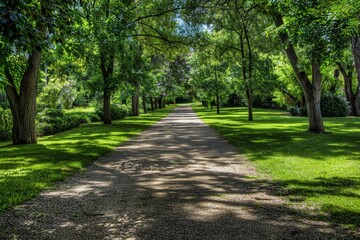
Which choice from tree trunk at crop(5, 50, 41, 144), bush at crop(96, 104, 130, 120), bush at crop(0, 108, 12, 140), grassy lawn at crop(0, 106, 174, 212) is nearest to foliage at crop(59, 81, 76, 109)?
Result: bush at crop(96, 104, 130, 120)

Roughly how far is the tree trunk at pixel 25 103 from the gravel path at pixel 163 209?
6.48 meters

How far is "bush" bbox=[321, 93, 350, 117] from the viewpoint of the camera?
2903 cm

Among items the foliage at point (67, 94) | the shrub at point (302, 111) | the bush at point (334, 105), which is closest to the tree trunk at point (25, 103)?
the foliage at point (67, 94)

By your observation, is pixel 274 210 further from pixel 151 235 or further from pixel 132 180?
pixel 132 180

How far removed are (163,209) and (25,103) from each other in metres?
10.2

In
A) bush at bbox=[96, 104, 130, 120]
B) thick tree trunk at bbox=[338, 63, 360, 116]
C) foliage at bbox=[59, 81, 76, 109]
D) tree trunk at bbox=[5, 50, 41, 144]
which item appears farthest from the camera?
foliage at bbox=[59, 81, 76, 109]

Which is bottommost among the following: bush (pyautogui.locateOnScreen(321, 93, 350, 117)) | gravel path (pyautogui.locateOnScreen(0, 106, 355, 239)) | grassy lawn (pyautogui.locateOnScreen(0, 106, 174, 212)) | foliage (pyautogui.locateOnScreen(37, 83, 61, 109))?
gravel path (pyautogui.locateOnScreen(0, 106, 355, 239))

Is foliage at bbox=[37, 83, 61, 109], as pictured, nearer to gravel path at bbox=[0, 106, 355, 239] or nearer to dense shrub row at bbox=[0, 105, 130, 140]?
dense shrub row at bbox=[0, 105, 130, 140]

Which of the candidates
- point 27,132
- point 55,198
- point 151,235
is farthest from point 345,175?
point 27,132

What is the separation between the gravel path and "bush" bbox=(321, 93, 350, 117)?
25.2 meters

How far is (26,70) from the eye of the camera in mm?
12508

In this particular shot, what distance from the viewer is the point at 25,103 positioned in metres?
12.5

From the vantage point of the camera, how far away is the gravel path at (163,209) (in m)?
3.84

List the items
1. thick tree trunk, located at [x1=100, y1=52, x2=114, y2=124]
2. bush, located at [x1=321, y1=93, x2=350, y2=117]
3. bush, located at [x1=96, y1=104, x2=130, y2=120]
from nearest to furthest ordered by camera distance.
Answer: thick tree trunk, located at [x1=100, y1=52, x2=114, y2=124] < bush, located at [x1=96, y1=104, x2=130, y2=120] < bush, located at [x1=321, y1=93, x2=350, y2=117]
